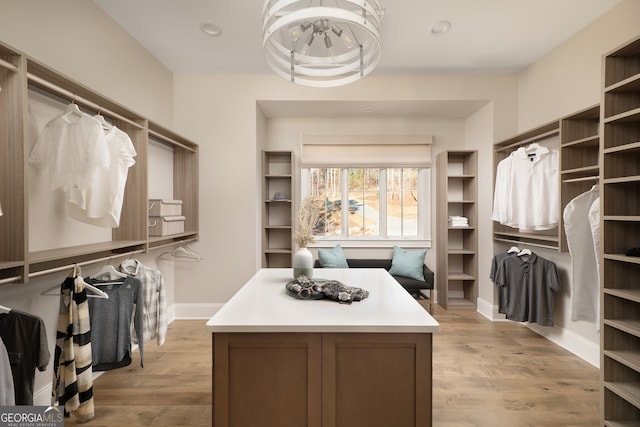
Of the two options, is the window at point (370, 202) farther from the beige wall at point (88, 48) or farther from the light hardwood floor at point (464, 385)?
the beige wall at point (88, 48)

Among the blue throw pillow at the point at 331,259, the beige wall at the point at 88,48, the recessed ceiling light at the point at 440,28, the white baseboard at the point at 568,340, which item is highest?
the recessed ceiling light at the point at 440,28

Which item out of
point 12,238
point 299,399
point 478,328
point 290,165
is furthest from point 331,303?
point 290,165

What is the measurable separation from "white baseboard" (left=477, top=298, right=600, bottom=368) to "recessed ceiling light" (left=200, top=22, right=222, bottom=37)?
13.4 feet

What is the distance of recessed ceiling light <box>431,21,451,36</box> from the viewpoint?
2.87 m

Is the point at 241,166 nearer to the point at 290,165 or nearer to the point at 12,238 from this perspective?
the point at 290,165

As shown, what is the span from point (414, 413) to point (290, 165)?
3.53m

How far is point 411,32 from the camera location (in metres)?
3.01

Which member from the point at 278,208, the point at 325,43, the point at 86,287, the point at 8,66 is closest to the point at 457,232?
the point at 278,208

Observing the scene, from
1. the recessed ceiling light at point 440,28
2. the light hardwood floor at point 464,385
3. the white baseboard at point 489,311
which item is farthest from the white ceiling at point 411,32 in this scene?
the light hardwood floor at point 464,385

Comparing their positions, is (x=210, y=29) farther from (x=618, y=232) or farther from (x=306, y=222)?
(x=618, y=232)

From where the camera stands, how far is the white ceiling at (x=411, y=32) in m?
2.65

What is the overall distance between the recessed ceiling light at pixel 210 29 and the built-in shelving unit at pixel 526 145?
3.09m

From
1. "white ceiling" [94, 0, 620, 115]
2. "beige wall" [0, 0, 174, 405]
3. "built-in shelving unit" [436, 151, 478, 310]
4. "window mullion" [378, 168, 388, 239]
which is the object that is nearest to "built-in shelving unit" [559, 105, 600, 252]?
"white ceiling" [94, 0, 620, 115]

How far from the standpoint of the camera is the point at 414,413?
4.72ft
